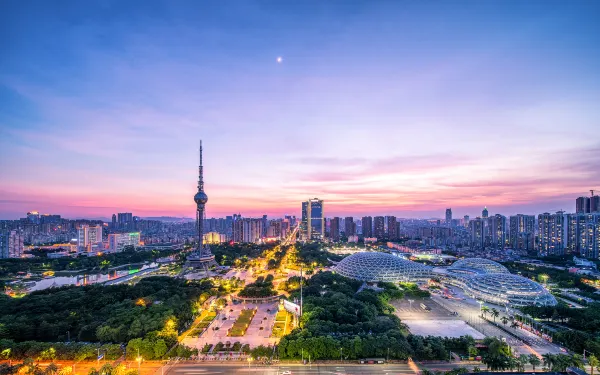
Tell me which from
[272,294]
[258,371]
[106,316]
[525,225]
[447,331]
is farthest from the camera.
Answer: [525,225]

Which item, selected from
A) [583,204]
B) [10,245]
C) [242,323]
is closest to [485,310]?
[242,323]

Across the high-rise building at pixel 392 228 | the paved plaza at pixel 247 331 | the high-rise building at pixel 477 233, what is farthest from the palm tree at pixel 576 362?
the high-rise building at pixel 392 228

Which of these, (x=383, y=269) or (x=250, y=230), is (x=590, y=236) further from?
(x=250, y=230)

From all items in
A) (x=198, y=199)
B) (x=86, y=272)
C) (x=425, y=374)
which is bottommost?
(x=86, y=272)

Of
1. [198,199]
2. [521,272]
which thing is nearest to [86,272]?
[198,199]

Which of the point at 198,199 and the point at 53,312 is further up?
the point at 198,199

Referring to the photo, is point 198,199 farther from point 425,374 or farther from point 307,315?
point 425,374
